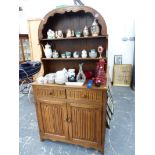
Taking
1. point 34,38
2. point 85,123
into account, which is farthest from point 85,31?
point 34,38

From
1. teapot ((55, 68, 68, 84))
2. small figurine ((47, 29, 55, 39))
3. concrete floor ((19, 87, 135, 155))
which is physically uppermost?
small figurine ((47, 29, 55, 39))

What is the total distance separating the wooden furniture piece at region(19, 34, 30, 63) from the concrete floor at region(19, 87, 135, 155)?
2296 mm

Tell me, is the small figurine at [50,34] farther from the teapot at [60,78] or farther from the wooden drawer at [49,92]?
the wooden drawer at [49,92]

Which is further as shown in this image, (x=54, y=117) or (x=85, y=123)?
(x=54, y=117)

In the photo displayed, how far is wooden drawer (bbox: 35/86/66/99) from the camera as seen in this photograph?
1.68m

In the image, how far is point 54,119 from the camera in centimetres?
182

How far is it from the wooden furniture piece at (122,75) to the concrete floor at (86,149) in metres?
1.21

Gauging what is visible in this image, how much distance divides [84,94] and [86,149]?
81 centimetres

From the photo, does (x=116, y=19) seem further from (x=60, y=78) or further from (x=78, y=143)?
(x=78, y=143)

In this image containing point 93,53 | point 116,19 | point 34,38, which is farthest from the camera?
point 34,38

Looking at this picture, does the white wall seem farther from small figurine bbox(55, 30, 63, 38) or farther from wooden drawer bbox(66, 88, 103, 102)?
wooden drawer bbox(66, 88, 103, 102)

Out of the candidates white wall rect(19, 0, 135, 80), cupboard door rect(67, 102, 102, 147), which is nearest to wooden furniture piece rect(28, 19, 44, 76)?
white wall rect(19, 0, 135, 80)
